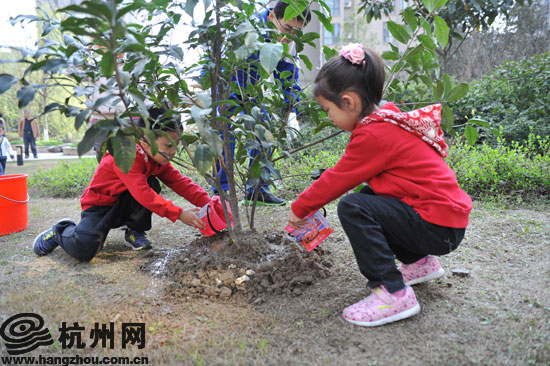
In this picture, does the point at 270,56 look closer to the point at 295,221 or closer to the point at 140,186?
the point at 295,221

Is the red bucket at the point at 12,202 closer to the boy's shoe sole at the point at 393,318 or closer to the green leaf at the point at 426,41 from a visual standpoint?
the boy's shoe sole at the point at 393,318

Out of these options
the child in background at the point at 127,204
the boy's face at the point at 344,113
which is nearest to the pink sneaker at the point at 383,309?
the boy's face at the point at 344,113

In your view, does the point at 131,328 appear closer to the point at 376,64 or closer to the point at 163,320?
the point at 163,320

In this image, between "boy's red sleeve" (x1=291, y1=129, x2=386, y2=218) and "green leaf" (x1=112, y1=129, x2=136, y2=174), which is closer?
"green leaf" (x1=112, y1=129, x2=136, y2=174)

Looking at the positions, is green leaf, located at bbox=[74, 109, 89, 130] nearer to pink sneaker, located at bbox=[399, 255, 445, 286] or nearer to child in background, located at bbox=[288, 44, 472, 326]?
child in background, located at bbox=[288, 44, 472, 326]

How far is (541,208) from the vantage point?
10.6ft

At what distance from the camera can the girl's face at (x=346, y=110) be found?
1601 mm

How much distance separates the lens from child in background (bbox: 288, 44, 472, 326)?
1.53 meters

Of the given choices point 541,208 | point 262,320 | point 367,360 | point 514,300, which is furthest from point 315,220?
point 541,208

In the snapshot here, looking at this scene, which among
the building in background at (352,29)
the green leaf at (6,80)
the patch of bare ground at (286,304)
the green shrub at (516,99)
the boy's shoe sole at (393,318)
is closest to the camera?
the green leaf at (6,80)

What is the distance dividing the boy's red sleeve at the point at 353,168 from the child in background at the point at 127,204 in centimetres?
83

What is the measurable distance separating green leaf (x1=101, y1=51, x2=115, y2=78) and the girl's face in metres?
0.81

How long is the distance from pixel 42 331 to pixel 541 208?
11.6 ft

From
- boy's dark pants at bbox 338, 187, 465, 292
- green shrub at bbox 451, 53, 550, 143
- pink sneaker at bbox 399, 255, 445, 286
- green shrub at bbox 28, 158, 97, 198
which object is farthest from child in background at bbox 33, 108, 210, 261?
green shrub at bbox 451, 53, 550, 143
